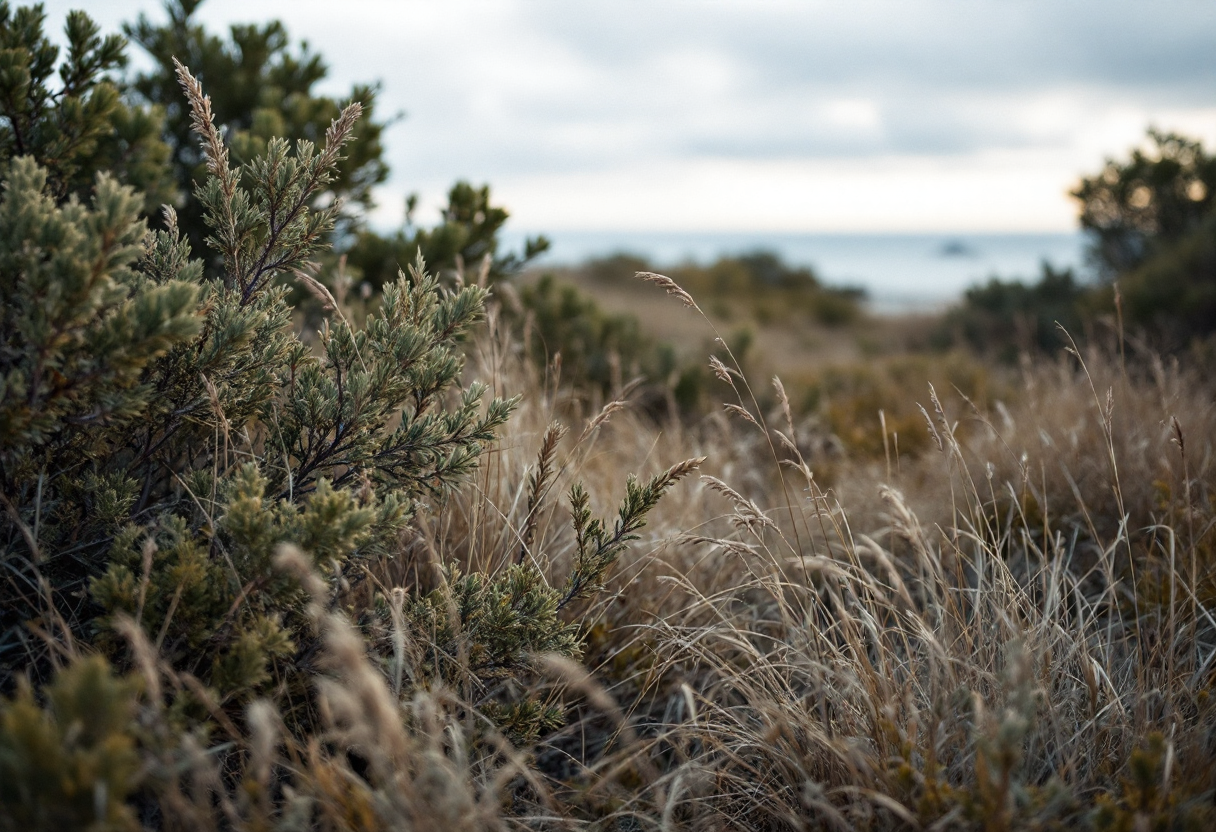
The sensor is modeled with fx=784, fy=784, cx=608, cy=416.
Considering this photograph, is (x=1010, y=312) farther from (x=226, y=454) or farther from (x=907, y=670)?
(x=226, y=454)

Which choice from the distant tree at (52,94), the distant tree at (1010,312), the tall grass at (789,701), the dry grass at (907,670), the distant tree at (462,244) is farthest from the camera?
the distant tree at (1010,312)

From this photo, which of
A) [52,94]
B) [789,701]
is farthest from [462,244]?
[789,701]

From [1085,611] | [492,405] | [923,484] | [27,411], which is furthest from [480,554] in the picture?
[923,484]

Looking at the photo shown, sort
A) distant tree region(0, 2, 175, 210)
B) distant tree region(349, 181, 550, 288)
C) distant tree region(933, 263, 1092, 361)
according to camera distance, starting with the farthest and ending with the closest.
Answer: distant tree region(933, 263, 1092, 361), distant tree region(349, 181, 550, 288), distant tree region(0, 2, 175, 210)

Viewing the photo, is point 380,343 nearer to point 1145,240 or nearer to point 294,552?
point 294,552

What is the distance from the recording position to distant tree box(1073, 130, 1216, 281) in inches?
339

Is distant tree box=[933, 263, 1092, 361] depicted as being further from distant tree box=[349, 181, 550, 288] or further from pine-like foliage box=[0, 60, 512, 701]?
pine-like foliage box=[0, 60, 512, 701]

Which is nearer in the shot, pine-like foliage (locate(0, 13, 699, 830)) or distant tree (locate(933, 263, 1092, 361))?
pine-like foliage (locate(0, 13, 699, 830))

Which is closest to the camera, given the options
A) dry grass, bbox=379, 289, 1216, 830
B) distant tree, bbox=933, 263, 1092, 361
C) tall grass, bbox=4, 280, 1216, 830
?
tall grass, bbox=4, 280, 1216, 830

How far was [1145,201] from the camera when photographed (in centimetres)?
900

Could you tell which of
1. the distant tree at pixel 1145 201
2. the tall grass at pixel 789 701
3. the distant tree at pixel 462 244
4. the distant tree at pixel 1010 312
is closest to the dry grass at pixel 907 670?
the tall grass at pixel 789 701

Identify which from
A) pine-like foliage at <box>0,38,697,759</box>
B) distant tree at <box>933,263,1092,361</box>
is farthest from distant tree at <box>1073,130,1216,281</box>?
pine-like foliage at <box>0,38,697,759</box>

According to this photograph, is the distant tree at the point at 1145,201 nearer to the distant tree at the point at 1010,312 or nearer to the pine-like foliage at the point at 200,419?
the distant tree at the point at 1010,312

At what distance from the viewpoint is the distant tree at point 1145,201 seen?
8.62m
